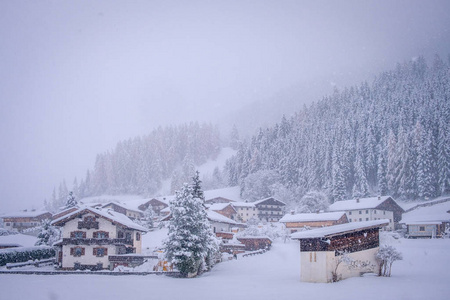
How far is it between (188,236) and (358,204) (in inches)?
2331

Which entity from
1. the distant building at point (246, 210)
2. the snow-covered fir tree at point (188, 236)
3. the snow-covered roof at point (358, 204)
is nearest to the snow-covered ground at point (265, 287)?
the snow-covered fir tree at point (188, 236)

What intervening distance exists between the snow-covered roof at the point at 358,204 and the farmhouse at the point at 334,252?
52.8 metres

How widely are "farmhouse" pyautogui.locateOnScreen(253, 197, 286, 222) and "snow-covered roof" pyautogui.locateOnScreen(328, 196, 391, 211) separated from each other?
1970 centimetres

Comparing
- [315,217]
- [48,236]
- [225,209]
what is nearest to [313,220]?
[315,217]

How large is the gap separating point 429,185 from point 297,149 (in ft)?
155

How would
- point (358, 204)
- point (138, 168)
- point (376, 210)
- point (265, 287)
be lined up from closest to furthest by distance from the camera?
point (265, 287) → point (376, 210) → point (358, 204) → point (138, 168)

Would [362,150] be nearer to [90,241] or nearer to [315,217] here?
[315,217]

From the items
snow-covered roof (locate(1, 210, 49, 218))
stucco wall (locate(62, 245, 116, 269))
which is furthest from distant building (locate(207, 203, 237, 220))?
snow-covered roof (locate(1, 210, 49, 218))

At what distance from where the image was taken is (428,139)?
94.9 meters

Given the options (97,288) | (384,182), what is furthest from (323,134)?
(97,288)

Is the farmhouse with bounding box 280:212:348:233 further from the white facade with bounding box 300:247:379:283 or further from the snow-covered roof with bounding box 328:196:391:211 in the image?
the white facade with bounding box 300:247:379:283

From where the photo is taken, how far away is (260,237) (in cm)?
6259

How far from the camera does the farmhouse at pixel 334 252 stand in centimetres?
3142

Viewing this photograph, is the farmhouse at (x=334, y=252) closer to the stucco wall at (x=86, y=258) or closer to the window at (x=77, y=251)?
the stucco wall at (x=86, y=258)
